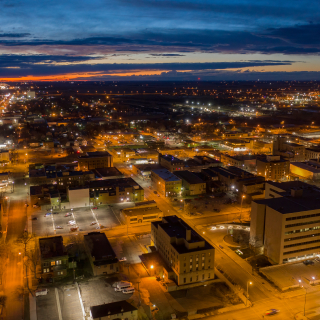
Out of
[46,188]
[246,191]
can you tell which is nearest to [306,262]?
[246,191]

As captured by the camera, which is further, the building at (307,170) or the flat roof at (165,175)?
the building at (307,170)

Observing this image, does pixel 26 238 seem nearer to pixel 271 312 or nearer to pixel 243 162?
pixel 271 312

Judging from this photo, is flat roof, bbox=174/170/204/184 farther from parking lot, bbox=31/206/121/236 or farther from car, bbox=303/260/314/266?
car, bbox=303/260/314/266

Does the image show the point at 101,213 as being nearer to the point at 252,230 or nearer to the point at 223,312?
the point at 252,230

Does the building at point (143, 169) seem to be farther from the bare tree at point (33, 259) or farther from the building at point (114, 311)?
the building at point (114, 311)

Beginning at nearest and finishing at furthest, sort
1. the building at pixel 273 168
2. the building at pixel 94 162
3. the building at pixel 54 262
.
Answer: the building at pixel 54 262, the building at pixel 273 168, the building at pixel 94 162

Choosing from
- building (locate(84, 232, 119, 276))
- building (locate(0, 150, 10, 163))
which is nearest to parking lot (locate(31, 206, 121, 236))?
building (locate(84, 232, 119, 276))

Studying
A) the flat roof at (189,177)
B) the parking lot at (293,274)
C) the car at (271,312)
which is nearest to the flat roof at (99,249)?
the car at (271,312)

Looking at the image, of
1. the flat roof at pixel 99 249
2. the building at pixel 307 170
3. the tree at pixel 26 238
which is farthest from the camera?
the building at pixel 307 170
